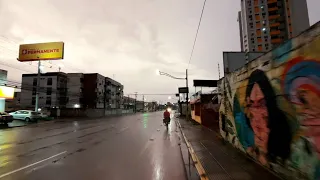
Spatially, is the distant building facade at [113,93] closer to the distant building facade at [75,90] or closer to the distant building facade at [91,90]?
the distant building facade at [91,90]

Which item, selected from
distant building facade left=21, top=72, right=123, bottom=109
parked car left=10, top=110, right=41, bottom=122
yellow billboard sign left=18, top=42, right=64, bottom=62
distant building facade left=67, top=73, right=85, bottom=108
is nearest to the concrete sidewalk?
parked car left=10, top=110, right=41, bottom=122

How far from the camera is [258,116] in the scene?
7289 millimetres

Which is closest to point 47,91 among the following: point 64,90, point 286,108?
point 64,90

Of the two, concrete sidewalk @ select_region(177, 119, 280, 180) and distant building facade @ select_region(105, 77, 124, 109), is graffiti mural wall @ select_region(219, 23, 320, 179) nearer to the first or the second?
concrete sidewalk @ select_region(177, 119, 280, 180)

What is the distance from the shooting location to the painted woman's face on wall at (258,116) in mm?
6714

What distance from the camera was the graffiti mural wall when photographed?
4.45m

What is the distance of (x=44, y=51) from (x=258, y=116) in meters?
42.7

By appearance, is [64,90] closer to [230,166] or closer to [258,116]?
[230,166]

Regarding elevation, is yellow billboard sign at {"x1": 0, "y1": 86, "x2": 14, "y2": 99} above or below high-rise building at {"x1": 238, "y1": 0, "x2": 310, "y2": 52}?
below

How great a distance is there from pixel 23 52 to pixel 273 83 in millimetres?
46021

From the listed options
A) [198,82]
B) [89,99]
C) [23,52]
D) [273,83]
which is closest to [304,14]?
[198,82]

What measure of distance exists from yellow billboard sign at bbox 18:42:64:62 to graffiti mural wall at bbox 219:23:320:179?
39.7 m

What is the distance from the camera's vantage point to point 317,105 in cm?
430

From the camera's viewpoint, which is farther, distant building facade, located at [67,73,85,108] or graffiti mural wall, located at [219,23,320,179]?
distant building facade, located at [67,73,85,108]
